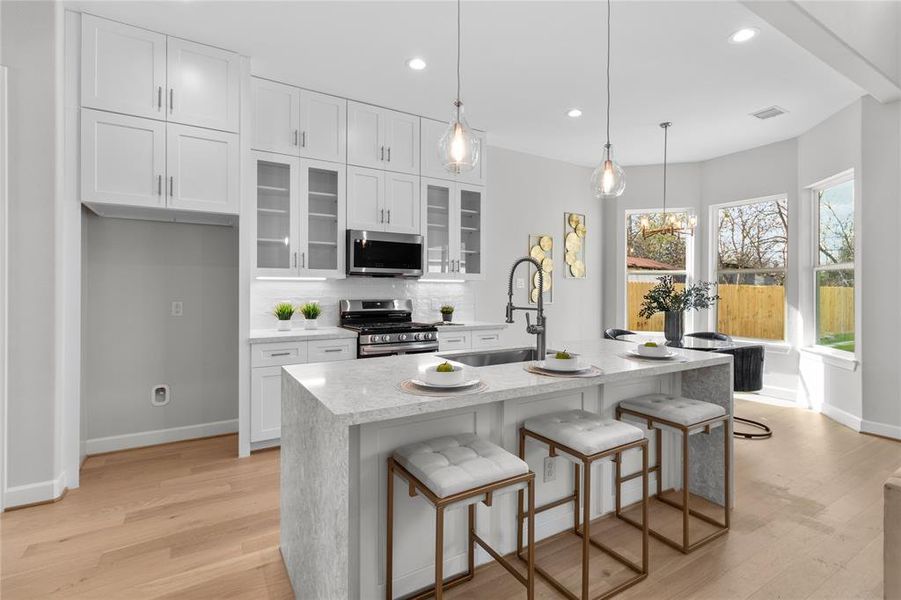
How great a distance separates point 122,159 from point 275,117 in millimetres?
1155

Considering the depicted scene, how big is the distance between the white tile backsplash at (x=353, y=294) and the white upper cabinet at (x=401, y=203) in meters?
0.57

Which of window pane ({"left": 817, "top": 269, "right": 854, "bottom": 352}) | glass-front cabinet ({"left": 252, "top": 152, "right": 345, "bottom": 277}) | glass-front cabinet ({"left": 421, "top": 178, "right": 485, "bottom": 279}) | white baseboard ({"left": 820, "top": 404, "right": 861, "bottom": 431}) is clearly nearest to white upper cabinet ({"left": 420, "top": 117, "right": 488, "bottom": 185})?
glass-front cabinet ({"left": 421, "top": 178, "right": 485, "bottom": 279})

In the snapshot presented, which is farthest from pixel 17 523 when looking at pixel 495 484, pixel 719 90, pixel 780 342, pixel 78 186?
pixel 780 342

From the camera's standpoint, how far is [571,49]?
319 cm

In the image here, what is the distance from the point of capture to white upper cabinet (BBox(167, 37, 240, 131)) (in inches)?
123

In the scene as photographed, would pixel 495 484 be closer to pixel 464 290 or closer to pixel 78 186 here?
pixel 78 186

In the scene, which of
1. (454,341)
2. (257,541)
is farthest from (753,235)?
(257,541)

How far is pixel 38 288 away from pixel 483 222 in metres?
3.58

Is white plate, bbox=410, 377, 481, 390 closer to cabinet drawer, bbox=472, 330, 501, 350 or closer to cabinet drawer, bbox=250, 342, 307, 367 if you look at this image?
cabinet drawer, bbox=250, 342, 307, 367

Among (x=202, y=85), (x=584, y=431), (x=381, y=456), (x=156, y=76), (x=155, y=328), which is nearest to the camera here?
(x=381, y=456)

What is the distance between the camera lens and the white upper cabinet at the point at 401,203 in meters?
4.20

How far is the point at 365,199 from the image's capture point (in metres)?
4.08

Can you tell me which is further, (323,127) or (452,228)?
(452,228)

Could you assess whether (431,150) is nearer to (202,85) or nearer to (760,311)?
(202,85)
